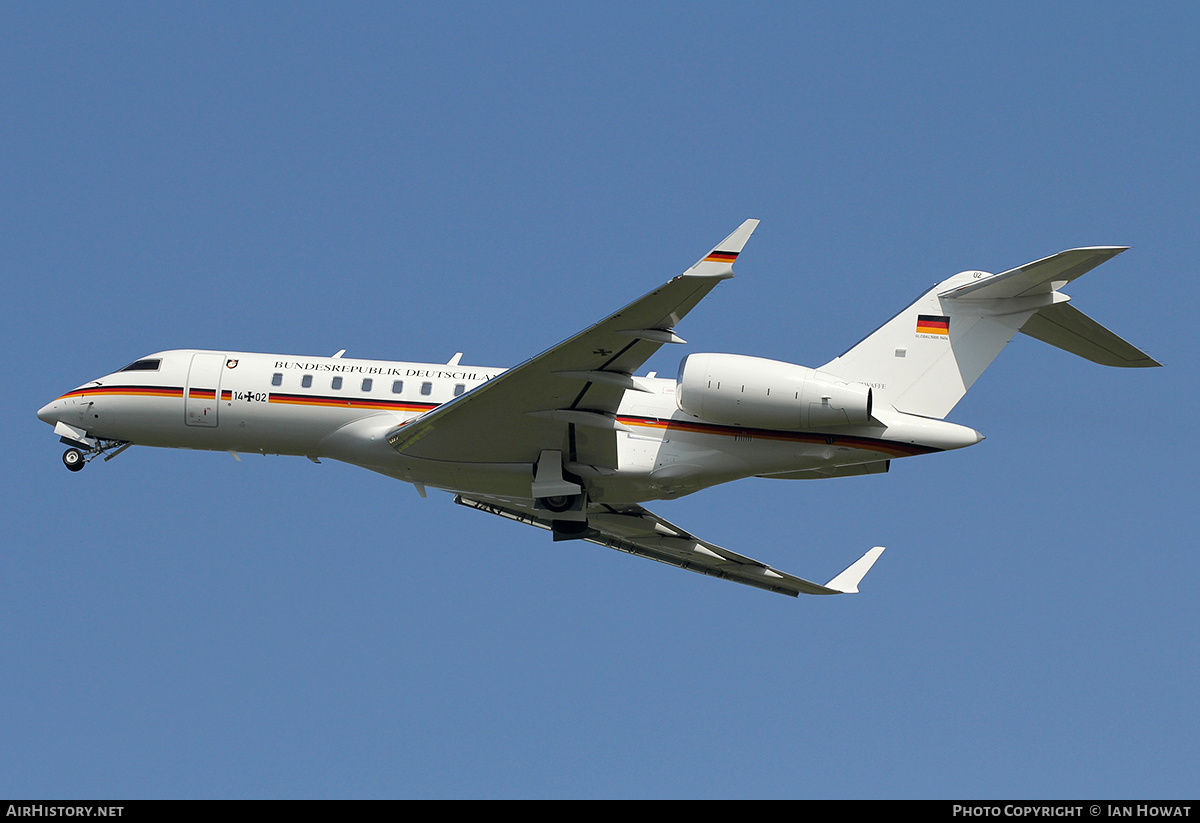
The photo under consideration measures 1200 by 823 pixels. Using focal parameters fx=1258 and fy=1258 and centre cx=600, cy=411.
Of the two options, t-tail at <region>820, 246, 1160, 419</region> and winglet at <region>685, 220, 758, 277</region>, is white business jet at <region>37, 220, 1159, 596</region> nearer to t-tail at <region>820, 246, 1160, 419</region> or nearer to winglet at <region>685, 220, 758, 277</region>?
t-tail at <region>820, 246, 1160, 419</region>

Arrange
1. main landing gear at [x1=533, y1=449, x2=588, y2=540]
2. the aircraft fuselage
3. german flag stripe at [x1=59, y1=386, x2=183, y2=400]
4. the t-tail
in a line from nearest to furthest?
1. the t-tail
2. the aircraft fuselage
3. main landing gear at [x1=533, y1=449, x2=588, y2=540]
4. german flag stripe at [x1=59, y1=386, x2=183, y2=400]

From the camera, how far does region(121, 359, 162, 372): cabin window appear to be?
952 inches

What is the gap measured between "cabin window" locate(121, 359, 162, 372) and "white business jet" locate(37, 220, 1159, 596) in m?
0.03

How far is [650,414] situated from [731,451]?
1579 mm

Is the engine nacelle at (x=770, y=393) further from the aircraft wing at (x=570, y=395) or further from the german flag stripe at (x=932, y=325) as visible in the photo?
the german flag stripe at (x=932, y=325)

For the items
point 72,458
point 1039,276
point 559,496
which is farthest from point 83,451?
point 1039,276

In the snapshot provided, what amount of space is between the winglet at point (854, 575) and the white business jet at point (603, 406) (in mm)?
4973

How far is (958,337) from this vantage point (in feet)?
73.0

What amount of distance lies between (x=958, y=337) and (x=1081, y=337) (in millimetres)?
2036

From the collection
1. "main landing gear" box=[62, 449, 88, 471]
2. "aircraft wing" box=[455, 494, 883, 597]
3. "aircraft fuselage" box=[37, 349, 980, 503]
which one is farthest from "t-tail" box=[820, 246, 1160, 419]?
"main landing gear" box=[62, 449, 88, 471]

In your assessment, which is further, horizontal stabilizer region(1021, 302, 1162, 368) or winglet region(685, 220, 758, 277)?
horizontal stabilizer region(1021, 302, 1162, 368)

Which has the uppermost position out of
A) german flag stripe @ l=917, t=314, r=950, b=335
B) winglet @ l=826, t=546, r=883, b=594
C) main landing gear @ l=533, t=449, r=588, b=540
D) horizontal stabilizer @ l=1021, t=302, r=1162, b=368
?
german flag stripe @ l=917, t=314, r=950, b=335

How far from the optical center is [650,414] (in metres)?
22.1
